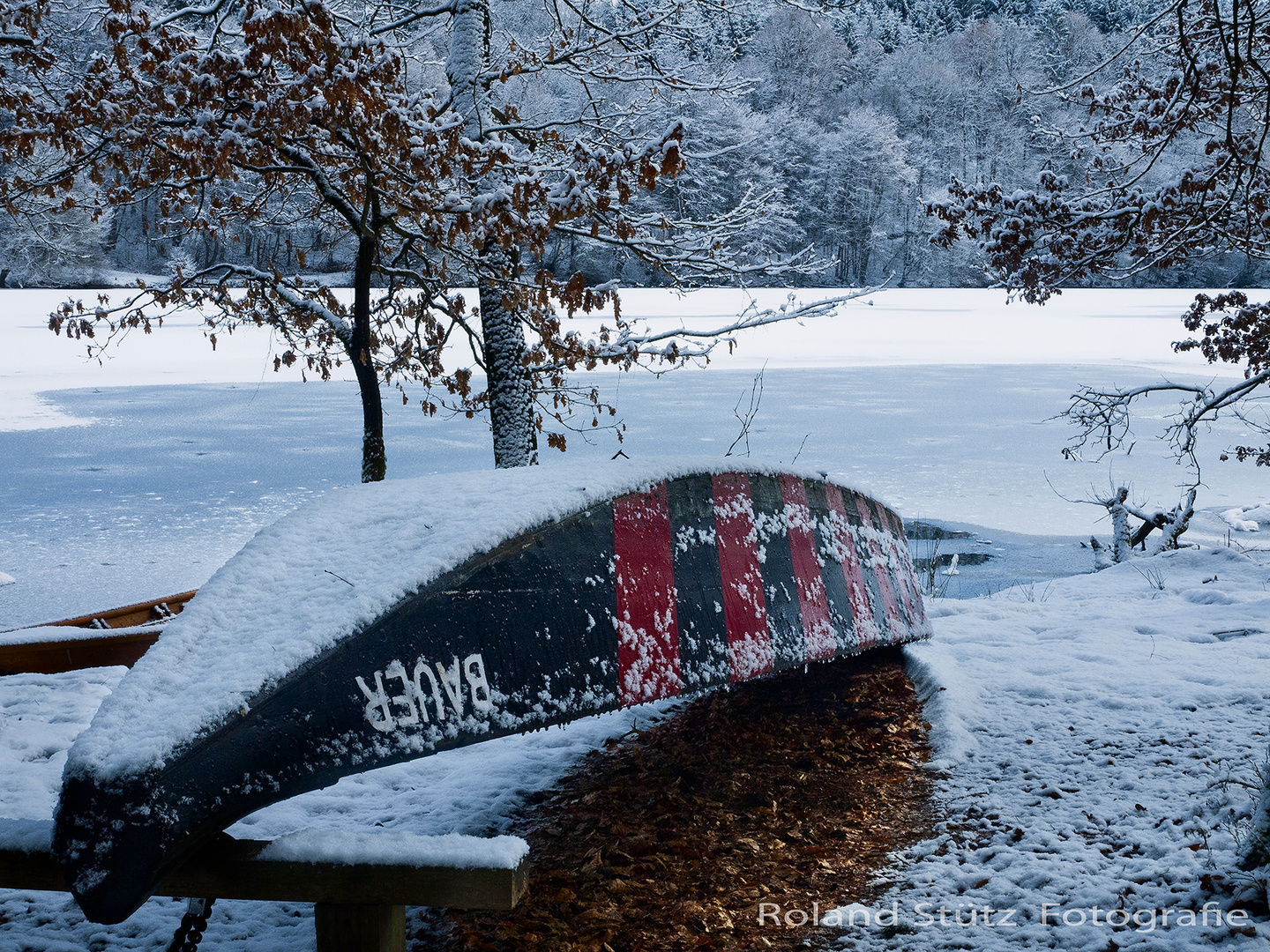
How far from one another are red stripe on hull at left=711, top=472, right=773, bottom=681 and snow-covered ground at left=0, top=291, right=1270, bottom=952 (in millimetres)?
731

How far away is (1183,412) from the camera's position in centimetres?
918

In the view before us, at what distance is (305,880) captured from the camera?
5.63 feet

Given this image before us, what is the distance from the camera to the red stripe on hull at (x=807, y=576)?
3266mm

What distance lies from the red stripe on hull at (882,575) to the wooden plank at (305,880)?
251cm

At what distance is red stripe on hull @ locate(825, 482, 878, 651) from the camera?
3613 mm

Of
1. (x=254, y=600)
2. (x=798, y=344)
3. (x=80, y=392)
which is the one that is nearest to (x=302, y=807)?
(x=254, y=600)

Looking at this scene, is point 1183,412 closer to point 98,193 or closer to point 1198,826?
point 1198,826

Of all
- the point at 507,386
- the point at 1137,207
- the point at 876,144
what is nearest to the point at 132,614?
the point at 507,386

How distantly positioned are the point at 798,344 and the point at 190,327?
64.1 feet

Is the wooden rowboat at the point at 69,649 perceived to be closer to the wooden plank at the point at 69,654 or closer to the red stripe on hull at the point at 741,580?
the wooden plank at the point at 69,654

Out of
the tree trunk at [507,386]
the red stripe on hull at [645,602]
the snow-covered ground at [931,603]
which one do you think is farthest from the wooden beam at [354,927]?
the tree trunk at [507,386]

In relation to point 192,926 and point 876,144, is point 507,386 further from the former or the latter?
point 876,144

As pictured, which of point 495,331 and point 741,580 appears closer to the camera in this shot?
point 741,580

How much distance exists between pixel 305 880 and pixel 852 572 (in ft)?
8.12
